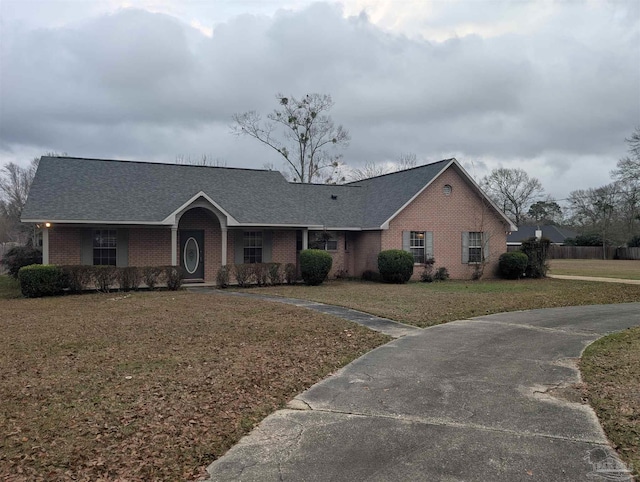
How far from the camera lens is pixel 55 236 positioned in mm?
17484

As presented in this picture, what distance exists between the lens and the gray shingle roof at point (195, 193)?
17.8 metres

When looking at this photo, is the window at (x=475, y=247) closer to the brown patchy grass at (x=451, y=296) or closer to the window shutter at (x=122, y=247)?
the brown patchy grass at (x=451, y=296)

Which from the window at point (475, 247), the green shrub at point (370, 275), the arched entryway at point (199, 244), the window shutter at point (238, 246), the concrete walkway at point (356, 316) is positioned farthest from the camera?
the window at point (475, 247)

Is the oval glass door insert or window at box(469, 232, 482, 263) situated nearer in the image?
the oval glass door insert

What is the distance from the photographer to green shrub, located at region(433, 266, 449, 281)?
22.0m

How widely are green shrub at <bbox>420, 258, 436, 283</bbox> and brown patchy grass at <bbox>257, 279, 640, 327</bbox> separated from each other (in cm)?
89

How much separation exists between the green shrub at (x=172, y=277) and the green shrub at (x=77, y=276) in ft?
7.83

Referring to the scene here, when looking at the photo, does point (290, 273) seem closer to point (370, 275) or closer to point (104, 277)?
point (370, 275)

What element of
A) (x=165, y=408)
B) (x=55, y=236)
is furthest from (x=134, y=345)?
(x=55, y=236)

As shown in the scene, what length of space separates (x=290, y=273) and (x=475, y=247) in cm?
904

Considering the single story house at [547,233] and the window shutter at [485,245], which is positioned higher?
the single story house at [547,233]

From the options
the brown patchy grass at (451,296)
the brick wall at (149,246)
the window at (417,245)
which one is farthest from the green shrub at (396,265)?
the brick wall at (149,246)

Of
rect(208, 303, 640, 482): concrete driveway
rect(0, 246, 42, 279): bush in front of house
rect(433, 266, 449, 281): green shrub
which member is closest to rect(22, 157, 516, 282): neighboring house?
rect(433, 266, 449, 281): green shrub

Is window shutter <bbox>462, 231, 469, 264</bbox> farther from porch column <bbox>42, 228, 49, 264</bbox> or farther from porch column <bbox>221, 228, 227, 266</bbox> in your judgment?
porch column <bbox>42, 228, 49, 264</bbox>
